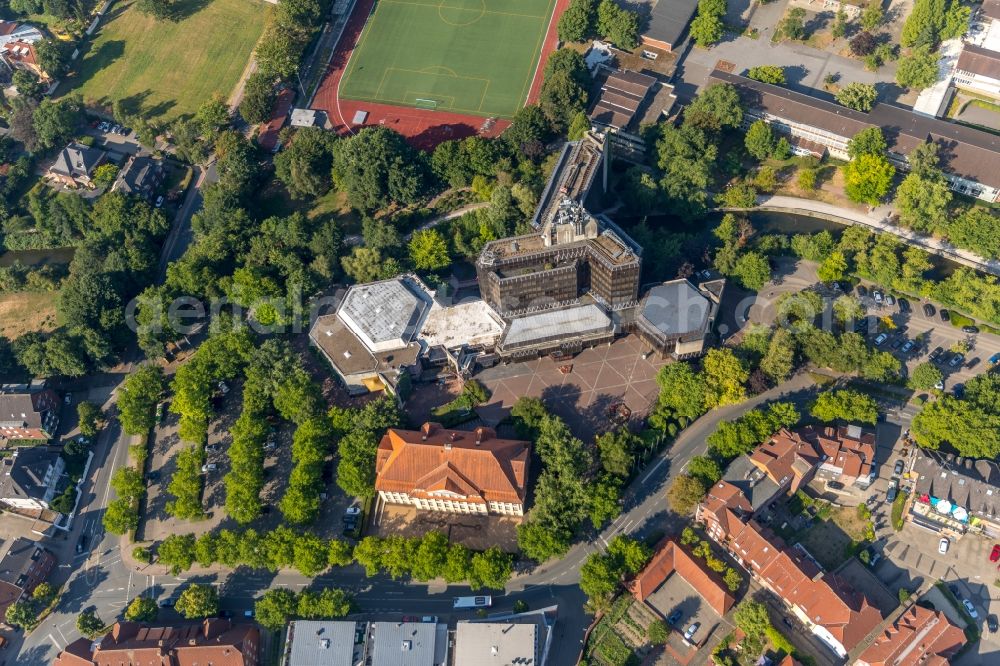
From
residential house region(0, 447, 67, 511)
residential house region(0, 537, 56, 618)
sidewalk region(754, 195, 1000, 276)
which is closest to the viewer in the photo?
residential house region(0, 537, 56, 618)

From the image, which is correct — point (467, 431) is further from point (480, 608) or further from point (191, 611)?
point (191, 611)

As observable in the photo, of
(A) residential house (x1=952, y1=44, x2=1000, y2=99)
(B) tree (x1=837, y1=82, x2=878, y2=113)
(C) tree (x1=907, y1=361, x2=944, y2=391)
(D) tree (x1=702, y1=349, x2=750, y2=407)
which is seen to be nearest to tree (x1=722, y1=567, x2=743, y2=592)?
(D) tree (x1=702, y1=349, x2=750, y2=407)

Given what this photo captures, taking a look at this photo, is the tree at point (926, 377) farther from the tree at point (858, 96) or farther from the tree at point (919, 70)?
the tree at point (919, 70)

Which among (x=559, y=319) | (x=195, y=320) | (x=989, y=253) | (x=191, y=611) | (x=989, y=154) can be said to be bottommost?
(x=191, y=611)

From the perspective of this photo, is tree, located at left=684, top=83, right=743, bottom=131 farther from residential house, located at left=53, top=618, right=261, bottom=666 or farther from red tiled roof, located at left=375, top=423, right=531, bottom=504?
residential house, located at left=53, top=618, right=261, bottom=666

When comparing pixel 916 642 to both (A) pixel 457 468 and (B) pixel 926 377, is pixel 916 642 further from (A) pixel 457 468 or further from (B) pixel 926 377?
(A) pixel 457 468

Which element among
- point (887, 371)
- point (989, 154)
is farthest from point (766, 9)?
point (887, 371)
